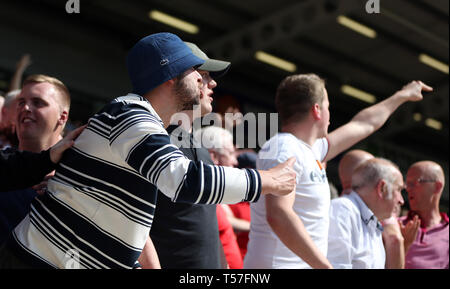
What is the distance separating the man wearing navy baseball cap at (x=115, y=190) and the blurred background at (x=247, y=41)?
808 centimetres

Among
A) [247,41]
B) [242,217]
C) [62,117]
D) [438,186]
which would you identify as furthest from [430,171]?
[247,41]

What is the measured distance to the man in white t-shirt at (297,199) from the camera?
8.33ft

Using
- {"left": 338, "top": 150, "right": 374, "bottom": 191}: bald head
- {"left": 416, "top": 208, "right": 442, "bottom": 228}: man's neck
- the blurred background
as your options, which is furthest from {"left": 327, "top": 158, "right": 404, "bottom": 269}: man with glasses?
the blurred background

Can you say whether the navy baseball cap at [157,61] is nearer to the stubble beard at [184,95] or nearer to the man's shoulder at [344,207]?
the stubble beard at [184,95]

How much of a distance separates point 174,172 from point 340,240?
1823 millimetres

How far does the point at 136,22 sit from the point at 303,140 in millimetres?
9669

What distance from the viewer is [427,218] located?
15.3ft

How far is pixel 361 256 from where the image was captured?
3.25m

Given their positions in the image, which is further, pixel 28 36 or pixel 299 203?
pixel 28 36

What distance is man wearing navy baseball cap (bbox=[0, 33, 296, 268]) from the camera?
161cm

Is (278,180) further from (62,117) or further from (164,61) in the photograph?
(62,117)

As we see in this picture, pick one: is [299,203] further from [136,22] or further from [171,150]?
[136,22]

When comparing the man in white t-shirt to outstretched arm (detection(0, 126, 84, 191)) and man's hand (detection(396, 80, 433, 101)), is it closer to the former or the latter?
man's hand (detection(396, 80, 433, 101))
